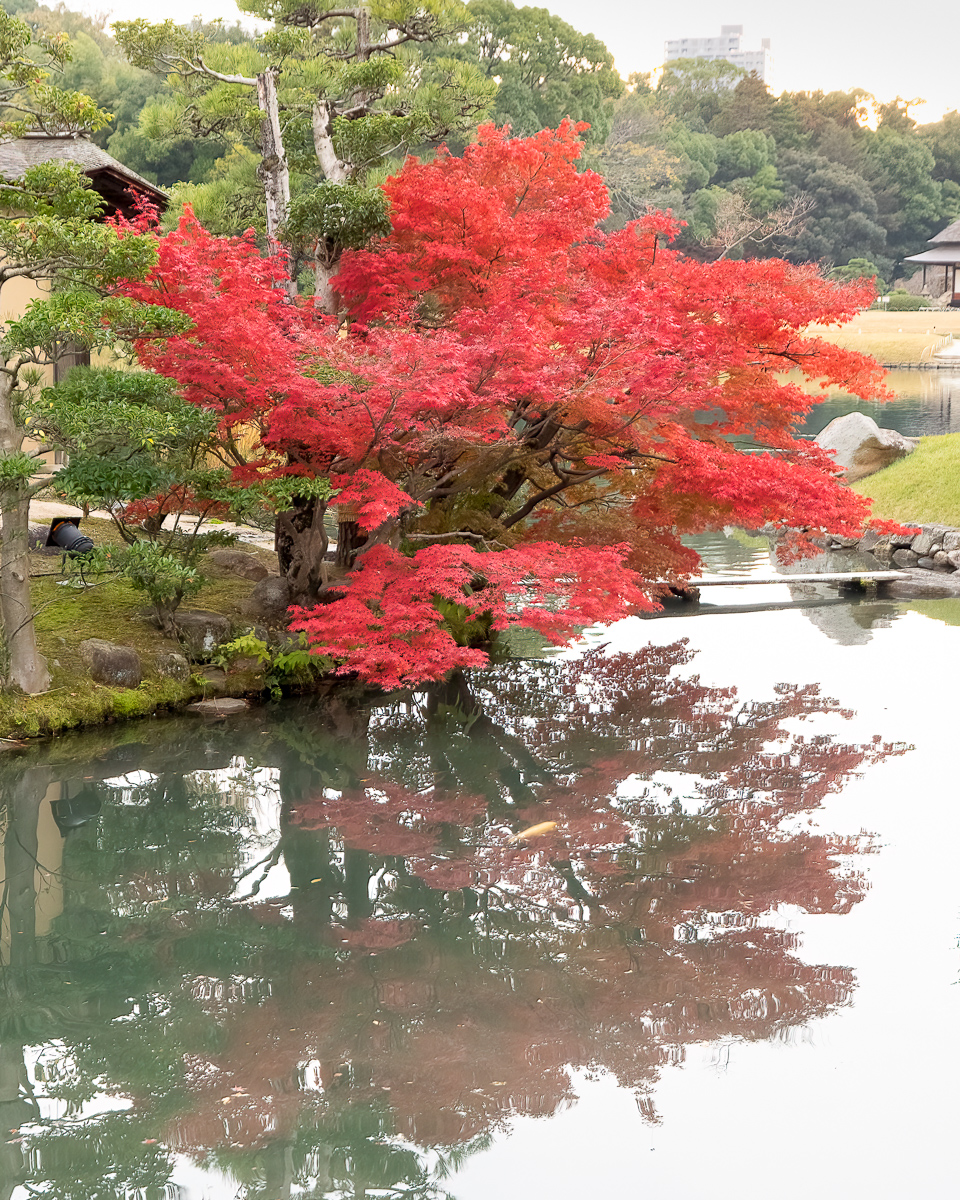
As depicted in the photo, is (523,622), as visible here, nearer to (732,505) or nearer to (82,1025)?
(732,505)

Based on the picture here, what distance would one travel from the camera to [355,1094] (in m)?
4.70

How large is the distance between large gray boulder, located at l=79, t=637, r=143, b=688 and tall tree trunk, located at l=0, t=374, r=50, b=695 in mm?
390

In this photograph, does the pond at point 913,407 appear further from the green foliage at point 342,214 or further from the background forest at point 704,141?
the green foliage at point 342,214

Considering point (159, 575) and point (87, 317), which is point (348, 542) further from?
point (87, 317)

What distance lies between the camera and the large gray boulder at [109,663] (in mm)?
9320

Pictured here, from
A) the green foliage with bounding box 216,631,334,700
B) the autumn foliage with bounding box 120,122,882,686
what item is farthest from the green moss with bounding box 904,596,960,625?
the green foliage with bounding box 216,631,334,700

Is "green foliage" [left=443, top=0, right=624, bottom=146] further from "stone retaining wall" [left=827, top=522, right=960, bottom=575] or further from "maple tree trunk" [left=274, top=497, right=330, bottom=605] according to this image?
"maple tree trunk" [left=274, top=497, right=330, bottom=605]

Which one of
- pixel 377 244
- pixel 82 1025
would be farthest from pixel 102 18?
pixel 82 1025

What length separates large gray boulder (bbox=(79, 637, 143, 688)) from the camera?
932 centimetres

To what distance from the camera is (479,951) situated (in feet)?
19.5

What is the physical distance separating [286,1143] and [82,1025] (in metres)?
1.47

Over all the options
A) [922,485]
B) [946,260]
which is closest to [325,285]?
[922,485]

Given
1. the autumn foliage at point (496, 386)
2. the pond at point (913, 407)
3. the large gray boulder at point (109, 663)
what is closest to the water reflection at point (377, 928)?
the large gray boulder at point (109, 663)

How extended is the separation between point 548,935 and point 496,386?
15.3 feet
